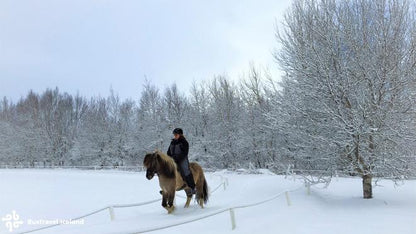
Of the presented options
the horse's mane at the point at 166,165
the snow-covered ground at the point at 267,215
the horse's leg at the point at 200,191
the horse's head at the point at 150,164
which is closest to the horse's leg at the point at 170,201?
the snow-covered ground at the point at 267,215

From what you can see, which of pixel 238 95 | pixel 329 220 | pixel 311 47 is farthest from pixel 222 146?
pixel 329 220

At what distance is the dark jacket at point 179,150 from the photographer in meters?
7.62

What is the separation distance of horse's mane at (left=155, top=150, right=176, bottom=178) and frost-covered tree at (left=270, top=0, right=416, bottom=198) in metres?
4.98

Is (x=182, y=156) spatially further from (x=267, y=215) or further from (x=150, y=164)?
(x=267, y=215)

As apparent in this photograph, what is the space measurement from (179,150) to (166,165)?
1.94ft

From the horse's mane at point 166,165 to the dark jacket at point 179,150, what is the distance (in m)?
0.23

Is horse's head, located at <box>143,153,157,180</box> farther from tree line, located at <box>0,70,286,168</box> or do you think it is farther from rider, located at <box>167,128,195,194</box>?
tree line, located at <box>0,70,286,168</box>

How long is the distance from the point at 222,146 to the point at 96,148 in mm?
20888

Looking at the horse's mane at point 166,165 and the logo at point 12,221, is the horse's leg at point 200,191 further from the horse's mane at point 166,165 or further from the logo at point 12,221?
the logo at point 12,221

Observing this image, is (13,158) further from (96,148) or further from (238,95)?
(238,95)

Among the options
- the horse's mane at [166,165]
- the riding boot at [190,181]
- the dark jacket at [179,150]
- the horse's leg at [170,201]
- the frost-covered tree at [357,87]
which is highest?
the frost-covered tree at [357,87]

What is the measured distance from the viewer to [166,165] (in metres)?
7.27

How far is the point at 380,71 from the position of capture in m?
9.58

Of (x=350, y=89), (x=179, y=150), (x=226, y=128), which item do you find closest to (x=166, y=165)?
(x=179, y=150)
